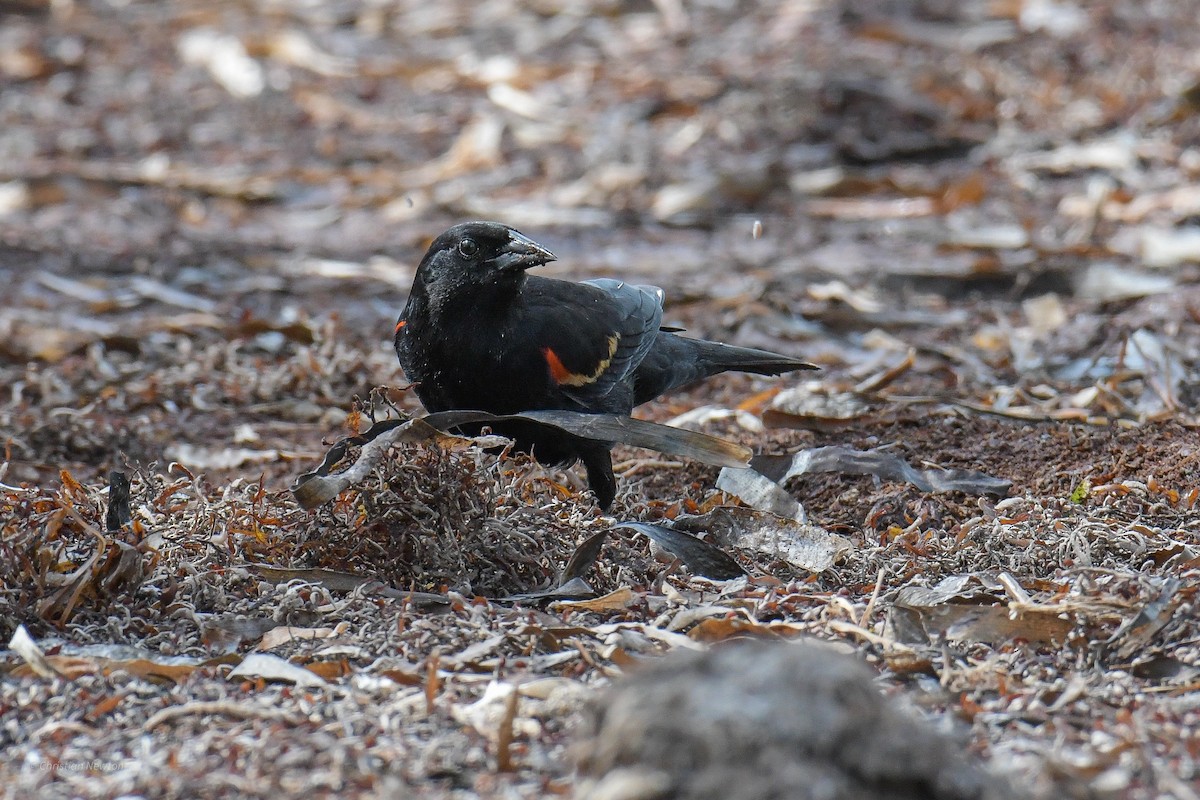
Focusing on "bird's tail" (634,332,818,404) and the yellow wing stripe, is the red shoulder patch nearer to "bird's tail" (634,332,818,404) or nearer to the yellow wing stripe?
the yellow wing stripe

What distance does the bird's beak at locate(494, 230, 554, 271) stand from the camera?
4.70 m

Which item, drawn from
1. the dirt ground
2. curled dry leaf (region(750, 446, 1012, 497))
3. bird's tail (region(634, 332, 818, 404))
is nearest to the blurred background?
the dirt ground

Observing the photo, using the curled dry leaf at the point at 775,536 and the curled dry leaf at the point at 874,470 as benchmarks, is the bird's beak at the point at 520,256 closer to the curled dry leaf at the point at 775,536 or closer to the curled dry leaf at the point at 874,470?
the curled dry leaf at the point at 775,536

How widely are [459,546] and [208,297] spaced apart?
181 inches

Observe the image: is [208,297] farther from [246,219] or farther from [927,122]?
[927,122]

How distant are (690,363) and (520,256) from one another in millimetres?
1301

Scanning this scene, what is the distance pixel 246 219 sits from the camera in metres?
9.68

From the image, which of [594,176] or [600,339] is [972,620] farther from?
[594,176]

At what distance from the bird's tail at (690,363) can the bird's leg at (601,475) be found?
31.2 inches

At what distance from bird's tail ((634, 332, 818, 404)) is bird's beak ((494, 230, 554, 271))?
963mm

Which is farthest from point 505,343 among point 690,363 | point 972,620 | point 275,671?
point 972,620

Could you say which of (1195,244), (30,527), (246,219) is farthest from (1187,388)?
(246,219)

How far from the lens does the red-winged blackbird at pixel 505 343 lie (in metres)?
4.66

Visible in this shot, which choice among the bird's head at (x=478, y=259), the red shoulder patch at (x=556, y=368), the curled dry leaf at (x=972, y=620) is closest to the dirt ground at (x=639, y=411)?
the curled dry leaf at (x=972, y=620)
